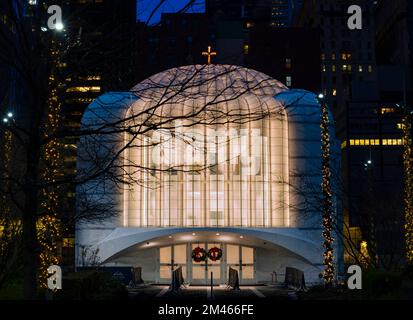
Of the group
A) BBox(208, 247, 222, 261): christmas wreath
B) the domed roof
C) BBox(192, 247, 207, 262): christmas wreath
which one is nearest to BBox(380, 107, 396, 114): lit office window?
BBox(208, 247, 222, 261): christmas wreath

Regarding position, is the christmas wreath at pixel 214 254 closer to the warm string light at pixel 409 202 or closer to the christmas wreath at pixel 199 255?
the christmas wreath at pixel 199 255

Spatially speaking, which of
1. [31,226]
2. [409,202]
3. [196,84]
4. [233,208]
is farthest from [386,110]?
[31,226]

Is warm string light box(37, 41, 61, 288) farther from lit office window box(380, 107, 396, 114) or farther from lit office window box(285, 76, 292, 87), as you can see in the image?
lit office window box(285, 76, 292, 87)

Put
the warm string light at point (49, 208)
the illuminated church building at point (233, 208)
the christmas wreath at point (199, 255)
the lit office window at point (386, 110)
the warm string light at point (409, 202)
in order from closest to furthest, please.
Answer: the warm string light at point (49, 208), the warm string light at point (409, 202), the christmas wreath at point (199, 255), the illuminated church building at point (233, 208), the lit office window at point (386, 110)

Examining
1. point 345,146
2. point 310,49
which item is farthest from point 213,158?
point 310,49

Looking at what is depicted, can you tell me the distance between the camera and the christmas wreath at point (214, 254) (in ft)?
186

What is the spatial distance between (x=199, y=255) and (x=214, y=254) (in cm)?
116

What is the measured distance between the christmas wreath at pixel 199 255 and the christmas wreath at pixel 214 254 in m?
0.50

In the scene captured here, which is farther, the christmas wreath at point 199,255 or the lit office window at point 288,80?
the lit office window at point 288,80

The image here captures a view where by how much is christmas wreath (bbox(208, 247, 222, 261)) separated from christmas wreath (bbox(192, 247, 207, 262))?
497mm

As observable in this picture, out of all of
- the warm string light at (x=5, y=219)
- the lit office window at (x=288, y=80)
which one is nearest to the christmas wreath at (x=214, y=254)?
the warm string light at (x=5, y=219)

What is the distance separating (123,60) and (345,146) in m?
140

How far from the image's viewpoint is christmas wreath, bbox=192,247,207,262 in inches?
2238

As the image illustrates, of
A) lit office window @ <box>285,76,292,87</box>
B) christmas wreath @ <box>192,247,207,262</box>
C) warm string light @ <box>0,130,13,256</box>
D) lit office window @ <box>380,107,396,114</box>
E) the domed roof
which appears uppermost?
lit office window @ <box>285,76,292,87</box>
